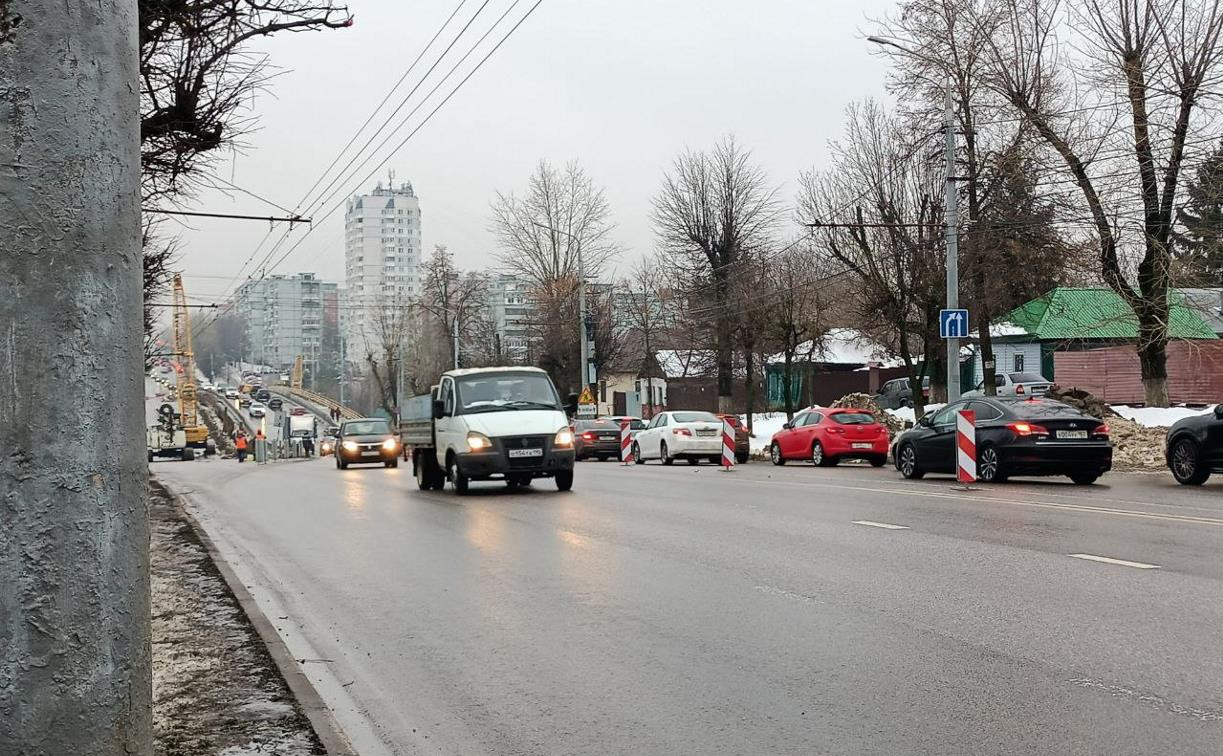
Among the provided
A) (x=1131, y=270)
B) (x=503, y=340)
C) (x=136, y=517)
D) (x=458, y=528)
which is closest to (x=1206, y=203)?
(x=1131, y=270)

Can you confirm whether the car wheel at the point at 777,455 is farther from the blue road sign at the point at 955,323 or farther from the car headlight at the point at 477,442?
the car headlight at the point at 477,442

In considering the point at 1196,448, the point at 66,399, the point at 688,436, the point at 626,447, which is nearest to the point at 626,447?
the point at 626,447

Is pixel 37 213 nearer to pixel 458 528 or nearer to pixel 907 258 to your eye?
pixel 458 528

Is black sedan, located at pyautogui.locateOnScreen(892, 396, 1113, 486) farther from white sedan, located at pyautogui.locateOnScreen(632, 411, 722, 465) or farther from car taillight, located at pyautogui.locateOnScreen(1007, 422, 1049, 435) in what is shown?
white sedan, located at pyautogui.locateOnScreen(632, 411, 722, 465)

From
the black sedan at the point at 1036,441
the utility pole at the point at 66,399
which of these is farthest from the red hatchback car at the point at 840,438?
the utility pole at the point at 66,399

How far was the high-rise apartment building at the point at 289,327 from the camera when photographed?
10831 cm

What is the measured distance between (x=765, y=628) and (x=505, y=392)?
1279 centimetres

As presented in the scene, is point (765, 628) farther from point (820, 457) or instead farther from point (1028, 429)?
point (820, 457)

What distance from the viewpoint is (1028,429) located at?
63.2 ft

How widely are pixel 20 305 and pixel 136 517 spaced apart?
66cm

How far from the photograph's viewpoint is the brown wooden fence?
1859 inches

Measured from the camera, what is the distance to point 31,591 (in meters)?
3.03

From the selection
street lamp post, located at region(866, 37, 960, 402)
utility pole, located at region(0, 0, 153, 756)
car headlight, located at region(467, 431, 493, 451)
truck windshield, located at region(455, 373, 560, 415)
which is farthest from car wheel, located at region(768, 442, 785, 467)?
utility pole, located at region(0, 0, 153, 756)

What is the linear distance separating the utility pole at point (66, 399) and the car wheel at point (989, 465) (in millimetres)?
18177
